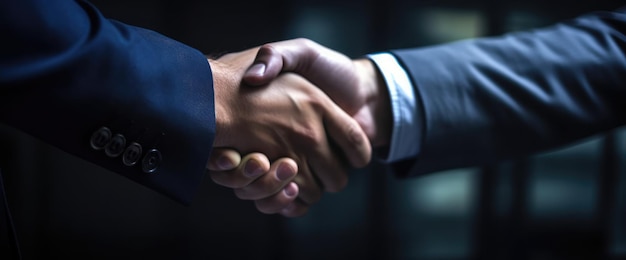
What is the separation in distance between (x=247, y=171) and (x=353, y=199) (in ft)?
4.66

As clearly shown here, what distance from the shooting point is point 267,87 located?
685 millimetres

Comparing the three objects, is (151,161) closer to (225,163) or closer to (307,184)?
(225,163)

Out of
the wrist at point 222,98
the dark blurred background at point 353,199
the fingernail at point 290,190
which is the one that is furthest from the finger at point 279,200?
the dark blurred background at point 353,199

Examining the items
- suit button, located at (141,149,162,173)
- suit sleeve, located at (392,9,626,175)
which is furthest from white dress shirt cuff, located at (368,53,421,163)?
suit button, located at (141,149,162,173)

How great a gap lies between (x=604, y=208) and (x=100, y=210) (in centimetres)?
215

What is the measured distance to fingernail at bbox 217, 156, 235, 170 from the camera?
66 cm

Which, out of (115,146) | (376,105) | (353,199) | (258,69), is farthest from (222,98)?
(353,199)

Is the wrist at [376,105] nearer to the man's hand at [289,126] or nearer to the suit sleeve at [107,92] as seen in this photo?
the man's hand at [289,126]

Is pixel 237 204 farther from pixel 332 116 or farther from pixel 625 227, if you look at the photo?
pixel 625 227

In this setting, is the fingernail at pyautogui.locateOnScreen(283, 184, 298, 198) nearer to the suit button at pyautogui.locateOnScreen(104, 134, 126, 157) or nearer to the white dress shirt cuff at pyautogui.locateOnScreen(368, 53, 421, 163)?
the white dress shirt cuff at pyautogui.locateOnScreen(368, 53, 421, 163)

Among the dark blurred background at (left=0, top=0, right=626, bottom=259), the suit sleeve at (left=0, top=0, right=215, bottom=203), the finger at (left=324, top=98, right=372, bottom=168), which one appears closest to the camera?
the suit sleeve at (left=0, top=0, right=215, bottom=203)

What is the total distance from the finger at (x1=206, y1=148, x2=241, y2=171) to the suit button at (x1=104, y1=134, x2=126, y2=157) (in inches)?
6.6

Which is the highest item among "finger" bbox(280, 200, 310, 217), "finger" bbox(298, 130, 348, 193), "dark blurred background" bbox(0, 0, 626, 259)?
"finger" bbox(298, 130, 348, 193)

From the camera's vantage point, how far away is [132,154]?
51cm
